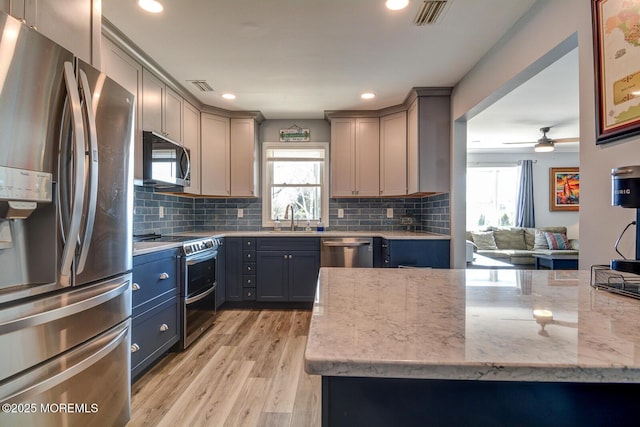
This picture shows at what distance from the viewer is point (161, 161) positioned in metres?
2.56

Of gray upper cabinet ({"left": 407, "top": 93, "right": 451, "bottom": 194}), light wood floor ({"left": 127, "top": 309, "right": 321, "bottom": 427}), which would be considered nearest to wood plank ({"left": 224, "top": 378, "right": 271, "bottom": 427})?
light wood floor ({"left": 127, "top": 309, "right": 321, "bottom": 427})

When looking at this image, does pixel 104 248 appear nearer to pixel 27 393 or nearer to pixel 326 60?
pixel 27 393

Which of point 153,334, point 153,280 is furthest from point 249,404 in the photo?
point 153,280

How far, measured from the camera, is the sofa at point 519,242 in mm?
5559

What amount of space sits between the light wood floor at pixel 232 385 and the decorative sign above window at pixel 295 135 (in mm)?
2433

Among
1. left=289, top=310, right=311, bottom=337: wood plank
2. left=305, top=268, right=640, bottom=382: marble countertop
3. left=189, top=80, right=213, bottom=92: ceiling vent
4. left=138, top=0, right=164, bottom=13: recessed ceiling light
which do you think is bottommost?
left=289, top=310, right=311, bottom=337: wood plank

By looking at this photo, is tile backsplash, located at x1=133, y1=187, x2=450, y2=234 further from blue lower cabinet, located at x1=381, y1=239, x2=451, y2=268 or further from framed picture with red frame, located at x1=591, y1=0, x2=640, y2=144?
framed picture with red frame, located at x1=591, y1=0, x2=640, y2=144

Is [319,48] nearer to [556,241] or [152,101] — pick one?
[152,101]

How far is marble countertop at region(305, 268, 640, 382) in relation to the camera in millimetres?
510

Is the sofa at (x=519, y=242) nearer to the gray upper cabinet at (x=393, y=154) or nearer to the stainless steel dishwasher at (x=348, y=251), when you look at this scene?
the gray upper cabinet at (x=393, y=154)

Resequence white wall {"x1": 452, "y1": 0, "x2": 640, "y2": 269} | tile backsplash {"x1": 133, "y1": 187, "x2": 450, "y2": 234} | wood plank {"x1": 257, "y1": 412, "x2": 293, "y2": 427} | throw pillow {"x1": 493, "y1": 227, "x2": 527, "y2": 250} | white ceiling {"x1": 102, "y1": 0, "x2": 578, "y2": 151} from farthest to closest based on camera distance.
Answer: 1. throw pillow {"x1": 493, "y1": 227, "x2": 527, "y2": 250}
2. tile backsplash {"x1": 133, "y1": 187, "x2": 450, "y2": 234}
3. white ceiling {"x1": 102, "y1": 0, "x2": 578, "y2": 151}
4. wood plank {"x1": 257, "y1": 412, "x2": 293, "y2": 427}
5. white wall {"x1": 452, "y1": 0, "x2": 640, "y2": 269}

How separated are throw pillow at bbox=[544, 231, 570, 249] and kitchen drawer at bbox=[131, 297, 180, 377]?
6.22 meters

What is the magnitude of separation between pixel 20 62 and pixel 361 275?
1390 mm

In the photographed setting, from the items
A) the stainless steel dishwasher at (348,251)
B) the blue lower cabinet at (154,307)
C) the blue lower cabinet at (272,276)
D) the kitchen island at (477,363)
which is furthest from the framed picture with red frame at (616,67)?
the blue lower cabinet at (272,276)
